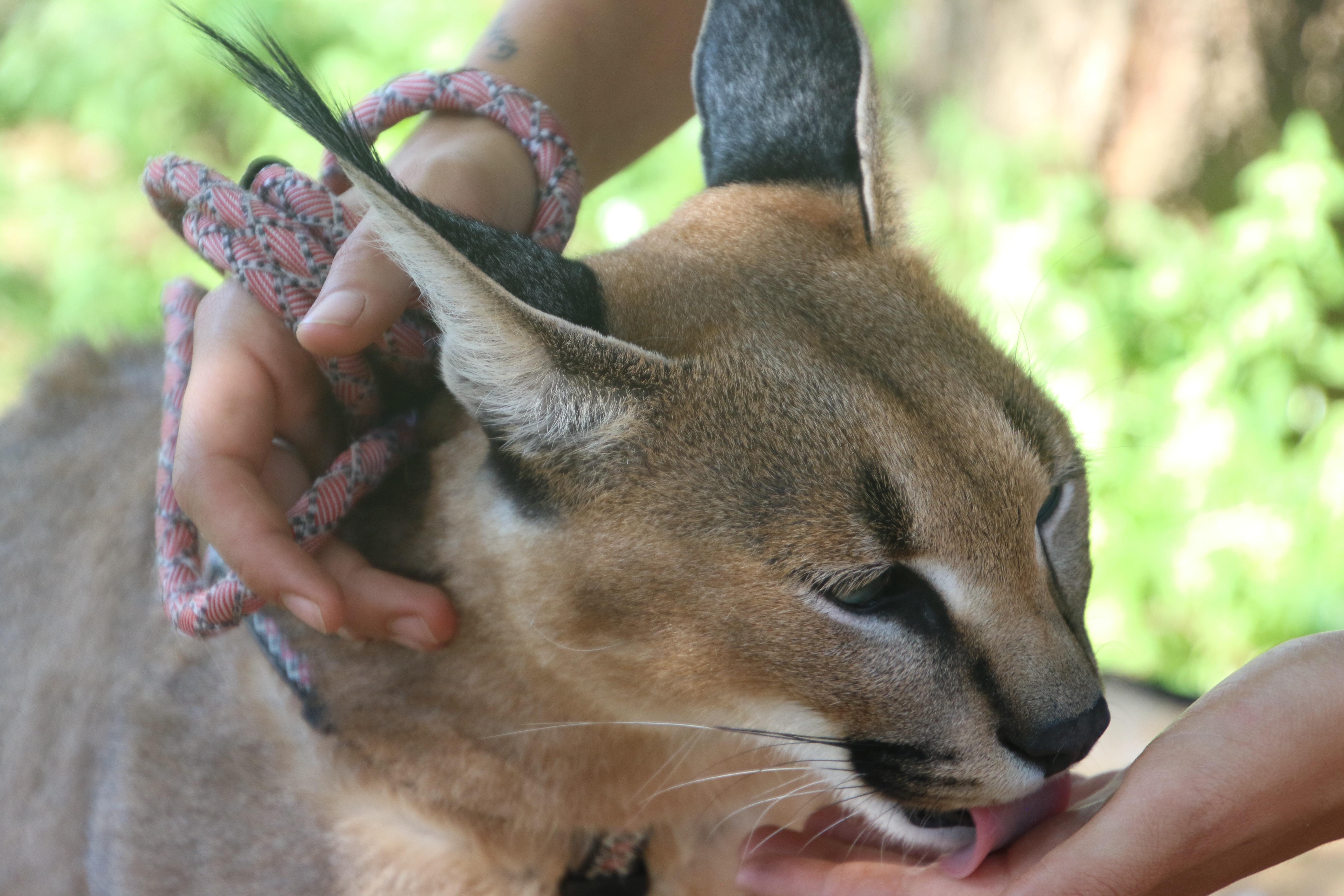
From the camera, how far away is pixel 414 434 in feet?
7.09

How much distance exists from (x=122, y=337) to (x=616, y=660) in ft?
7.72

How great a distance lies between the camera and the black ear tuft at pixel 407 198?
1.52 metres

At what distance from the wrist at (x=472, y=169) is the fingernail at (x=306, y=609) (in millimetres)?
700

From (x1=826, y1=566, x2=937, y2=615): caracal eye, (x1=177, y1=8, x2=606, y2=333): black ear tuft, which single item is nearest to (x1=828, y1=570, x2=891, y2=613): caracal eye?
(x1=826, y1=566, x2=937, y2=615): caracal eye

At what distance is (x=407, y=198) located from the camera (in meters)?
1.52

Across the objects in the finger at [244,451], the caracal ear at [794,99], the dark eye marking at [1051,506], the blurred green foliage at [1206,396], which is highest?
the finger at [244,451]

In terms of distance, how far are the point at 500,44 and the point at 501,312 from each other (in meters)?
1.16

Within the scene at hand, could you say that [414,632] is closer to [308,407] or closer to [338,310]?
[308,407]

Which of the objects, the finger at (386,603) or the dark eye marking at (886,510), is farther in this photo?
the finger at (386,603)

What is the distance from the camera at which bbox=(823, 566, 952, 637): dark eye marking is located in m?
1.74

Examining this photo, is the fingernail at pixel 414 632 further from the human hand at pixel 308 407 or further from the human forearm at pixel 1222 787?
the human forearm at pixel 1222 787

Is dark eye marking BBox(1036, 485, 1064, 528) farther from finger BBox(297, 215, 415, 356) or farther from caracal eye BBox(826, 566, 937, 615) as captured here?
finger BBox(297, 215, 415, 356)

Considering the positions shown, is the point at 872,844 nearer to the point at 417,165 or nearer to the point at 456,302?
the point at 456,302

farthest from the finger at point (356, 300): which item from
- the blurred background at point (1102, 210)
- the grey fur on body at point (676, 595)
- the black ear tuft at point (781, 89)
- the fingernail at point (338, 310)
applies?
the blurred background at point (1102, 210)
